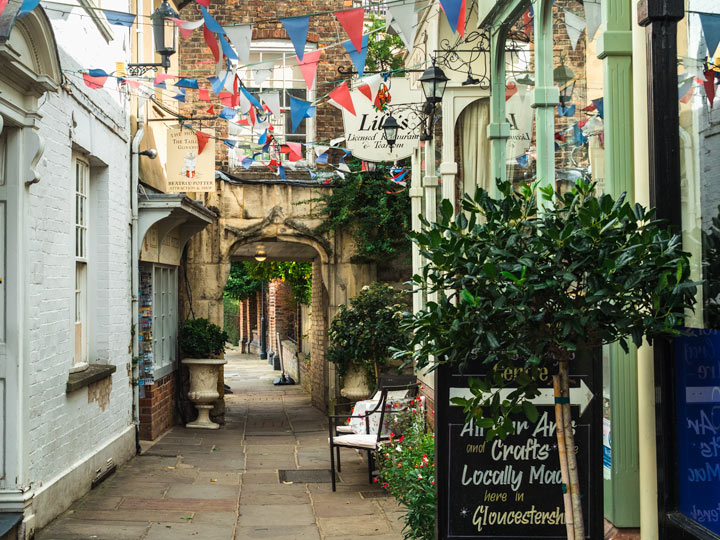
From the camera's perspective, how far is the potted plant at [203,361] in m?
14.4

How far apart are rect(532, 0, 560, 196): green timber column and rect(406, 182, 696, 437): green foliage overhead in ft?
5.69

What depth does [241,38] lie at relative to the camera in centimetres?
732

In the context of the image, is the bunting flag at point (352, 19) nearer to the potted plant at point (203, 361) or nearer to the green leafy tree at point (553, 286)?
the green leafy tree at point (553, 286)

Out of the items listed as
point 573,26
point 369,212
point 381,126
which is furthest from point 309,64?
point 369,212

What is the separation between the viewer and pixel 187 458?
11.5 meters

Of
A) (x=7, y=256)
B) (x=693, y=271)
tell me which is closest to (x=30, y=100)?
(x=7, y=256)

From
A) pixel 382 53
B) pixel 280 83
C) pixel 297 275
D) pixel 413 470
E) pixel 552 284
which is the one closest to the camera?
pixel 552 284

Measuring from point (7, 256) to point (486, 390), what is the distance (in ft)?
15.7

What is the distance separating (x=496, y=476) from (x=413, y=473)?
2058 mm

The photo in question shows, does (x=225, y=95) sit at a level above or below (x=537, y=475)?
above

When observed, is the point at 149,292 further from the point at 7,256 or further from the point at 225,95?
the point at 7,256

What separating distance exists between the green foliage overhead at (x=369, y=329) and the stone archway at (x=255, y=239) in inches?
68.1

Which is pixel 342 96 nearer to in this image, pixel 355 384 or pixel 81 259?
pixel 81 259

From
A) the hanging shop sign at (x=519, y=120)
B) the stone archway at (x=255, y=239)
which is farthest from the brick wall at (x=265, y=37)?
the hanging shop sign at (x=519, y=120)
